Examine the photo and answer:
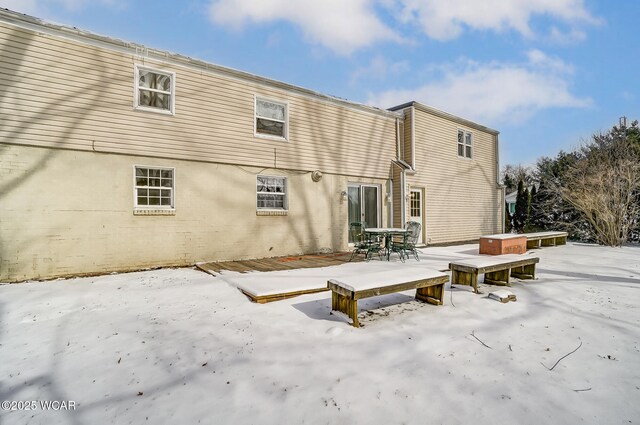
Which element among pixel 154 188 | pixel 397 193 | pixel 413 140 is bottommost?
pixel 154 188

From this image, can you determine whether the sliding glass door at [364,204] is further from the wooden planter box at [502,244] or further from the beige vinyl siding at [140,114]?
the wooden planter box at [502,244]

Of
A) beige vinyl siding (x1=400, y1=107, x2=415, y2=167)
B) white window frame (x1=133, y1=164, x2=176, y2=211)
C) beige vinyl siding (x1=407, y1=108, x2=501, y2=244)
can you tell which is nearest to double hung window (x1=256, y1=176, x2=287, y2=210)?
white window frame (x1=133, y1=164, x2=176, y2=211)

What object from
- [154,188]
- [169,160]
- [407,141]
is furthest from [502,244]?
[154,188]

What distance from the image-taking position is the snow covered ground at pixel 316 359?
2.23 metres

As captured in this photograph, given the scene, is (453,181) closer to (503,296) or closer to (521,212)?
Answer: (521,212)

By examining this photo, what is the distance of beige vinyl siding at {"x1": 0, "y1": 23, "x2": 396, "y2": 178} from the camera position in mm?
6137

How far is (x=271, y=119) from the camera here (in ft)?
30.7

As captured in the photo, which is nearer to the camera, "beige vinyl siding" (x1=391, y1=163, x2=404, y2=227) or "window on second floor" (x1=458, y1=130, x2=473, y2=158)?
"beige vinyl siding" (x1=391, y1=163, x2=404, y2=227)

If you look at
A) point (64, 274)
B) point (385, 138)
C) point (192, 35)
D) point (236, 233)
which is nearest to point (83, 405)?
point (64, 274)

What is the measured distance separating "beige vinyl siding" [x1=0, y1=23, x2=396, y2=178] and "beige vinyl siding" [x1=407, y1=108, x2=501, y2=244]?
3.29 metres

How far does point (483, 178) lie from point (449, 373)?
46.3ft

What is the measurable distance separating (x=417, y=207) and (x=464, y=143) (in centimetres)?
437

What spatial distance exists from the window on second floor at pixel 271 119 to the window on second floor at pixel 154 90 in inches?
90.6

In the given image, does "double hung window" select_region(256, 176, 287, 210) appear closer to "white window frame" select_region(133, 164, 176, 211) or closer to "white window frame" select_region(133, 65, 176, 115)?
"white window frame" select_region(133, 164, 176, 211)
